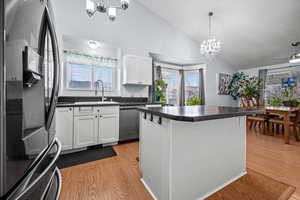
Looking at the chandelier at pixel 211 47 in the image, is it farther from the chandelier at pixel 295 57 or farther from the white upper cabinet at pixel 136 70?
the chandelier at pixel 295 57

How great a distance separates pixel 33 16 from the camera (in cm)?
44

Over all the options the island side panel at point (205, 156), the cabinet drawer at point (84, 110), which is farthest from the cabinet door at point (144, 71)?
the island side panel at point (205, 156)

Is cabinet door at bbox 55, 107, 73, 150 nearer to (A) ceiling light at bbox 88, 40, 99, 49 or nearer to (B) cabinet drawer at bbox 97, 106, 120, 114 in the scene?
(B) cabinet drawer at bbox 97, 106, 120, 114

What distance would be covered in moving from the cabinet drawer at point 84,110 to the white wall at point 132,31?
109 cm

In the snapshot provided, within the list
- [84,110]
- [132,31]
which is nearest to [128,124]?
[84,110]

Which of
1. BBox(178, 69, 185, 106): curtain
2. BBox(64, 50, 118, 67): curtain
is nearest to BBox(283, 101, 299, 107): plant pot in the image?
BBox(178, 69, 185, 106): curtain

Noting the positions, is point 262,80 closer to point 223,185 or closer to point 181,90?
point 181,90

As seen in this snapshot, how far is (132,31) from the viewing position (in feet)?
11.5

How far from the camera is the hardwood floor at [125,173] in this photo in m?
1.36

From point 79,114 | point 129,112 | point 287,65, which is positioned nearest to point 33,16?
point 79,114

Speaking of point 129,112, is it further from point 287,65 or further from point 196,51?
point 287,65

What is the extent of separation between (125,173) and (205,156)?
1113 millimetres

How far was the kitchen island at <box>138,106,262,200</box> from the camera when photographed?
1081 millimetres

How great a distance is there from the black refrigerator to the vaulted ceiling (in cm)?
400
